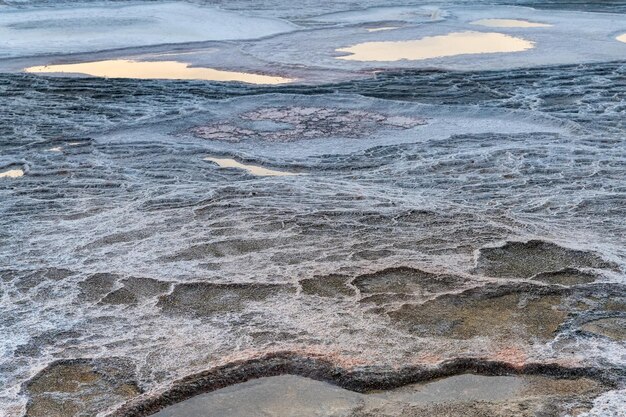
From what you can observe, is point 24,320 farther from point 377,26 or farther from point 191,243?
point 377,26

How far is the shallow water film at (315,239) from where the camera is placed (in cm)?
335

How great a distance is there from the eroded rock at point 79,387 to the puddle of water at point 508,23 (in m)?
11.0

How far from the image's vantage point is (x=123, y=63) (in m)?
10.5

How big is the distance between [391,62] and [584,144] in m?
3.98

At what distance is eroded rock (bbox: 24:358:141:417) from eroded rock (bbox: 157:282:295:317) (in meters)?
0.53

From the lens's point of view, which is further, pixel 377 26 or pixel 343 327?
pixel 377 26

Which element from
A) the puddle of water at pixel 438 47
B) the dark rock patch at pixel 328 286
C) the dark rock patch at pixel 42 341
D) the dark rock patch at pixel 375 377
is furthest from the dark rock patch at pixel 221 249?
the puddle of water at pixel 438 47

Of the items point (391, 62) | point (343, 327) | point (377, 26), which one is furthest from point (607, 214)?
point (377, 26)

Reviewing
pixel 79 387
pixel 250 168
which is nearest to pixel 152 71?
pixel 250 168

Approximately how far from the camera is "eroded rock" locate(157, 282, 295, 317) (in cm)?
395

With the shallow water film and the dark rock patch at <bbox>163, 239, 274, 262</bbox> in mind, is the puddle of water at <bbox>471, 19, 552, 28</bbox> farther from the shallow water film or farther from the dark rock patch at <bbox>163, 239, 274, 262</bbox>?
the dark rock patch at <bbox>163, 239, 274, 262</bbox>

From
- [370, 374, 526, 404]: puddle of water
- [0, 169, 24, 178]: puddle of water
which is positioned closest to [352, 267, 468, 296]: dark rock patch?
[370, 374, 526, 404]: puddle of water

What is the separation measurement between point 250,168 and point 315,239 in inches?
62.7

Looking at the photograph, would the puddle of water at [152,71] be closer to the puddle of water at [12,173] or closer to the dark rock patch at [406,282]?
the puddle of water at [12,173]
